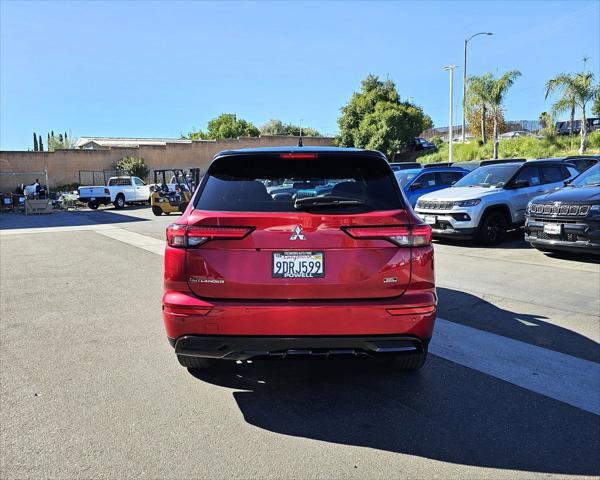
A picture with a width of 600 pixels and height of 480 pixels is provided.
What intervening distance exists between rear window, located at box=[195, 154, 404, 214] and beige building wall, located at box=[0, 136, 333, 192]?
129ft

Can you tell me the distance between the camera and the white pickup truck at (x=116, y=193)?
3072 centimetres

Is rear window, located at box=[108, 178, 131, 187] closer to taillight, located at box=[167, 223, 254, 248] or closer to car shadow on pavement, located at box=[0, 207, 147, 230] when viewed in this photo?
car shadow on pavement, located at box=[0, 207, 147, 230]

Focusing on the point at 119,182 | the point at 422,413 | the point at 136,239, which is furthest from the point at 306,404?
the point at 119,182


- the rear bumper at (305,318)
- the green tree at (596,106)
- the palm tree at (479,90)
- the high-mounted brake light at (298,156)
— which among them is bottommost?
the rear bumper at (305,318)

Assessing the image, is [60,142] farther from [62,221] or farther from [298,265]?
[298,265]

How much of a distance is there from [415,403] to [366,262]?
119cm

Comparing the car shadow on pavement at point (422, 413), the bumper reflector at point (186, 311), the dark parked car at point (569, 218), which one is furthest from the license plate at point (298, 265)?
the dark parked car at point (569, 218)

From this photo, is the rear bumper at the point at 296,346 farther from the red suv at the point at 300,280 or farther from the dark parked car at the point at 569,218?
the dark parked car at the point at 569,218

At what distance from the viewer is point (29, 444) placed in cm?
313

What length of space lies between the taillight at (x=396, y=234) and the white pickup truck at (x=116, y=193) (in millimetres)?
30121

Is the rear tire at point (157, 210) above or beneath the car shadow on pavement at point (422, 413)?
above

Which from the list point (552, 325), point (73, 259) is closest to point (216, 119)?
point (73, 259)

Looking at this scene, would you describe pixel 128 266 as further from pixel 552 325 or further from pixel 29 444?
pixel 552 325

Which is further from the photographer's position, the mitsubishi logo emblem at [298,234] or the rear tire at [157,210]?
the rear tire at [157,210]
